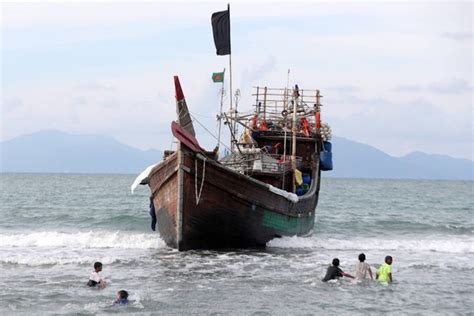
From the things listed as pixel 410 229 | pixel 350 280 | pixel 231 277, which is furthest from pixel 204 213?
pixel 410 229

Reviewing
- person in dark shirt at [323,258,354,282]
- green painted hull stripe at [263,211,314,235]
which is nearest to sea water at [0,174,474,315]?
person in dark shirt at [323,258,354,282]

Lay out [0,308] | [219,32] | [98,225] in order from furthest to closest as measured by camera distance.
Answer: [98,225] → [219,32] → [0,308]

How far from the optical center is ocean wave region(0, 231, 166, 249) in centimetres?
2470

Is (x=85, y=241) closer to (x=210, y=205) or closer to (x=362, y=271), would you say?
(x=210, y=205)

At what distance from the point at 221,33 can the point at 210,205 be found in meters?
6.21

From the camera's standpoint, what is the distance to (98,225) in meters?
36.6

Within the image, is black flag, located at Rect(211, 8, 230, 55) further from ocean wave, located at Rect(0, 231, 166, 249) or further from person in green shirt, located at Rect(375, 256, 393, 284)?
person in green shirt, located at Rect(375, 256, 393, 284)

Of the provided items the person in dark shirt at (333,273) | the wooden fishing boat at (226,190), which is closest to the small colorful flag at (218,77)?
the wooden fishing boat at (226,190)

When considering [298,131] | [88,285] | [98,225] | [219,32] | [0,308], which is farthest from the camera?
[98,225]

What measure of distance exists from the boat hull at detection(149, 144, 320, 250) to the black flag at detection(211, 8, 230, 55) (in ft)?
15.2

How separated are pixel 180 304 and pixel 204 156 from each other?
6.17m

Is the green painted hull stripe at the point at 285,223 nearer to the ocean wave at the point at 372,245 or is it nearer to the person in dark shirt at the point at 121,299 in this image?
the ocean wave at the point at 372,245

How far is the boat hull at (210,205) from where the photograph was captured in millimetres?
19891

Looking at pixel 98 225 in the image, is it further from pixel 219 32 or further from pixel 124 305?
pixel 124 305
